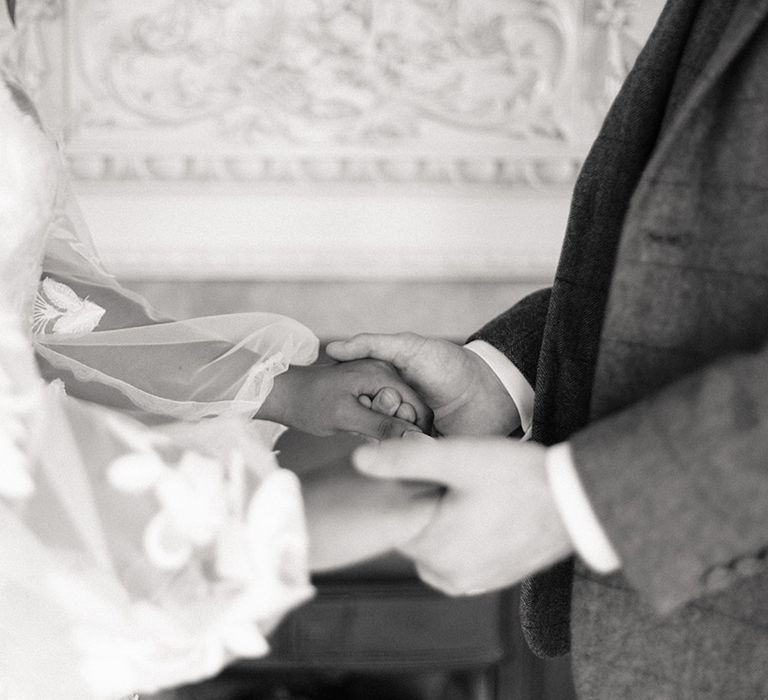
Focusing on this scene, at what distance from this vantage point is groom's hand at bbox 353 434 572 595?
625 mm

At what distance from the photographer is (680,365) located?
67 cm

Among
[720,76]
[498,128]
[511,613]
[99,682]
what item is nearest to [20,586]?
[99,682]

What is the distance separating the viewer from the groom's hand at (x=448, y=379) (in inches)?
41.1

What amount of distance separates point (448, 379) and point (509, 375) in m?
0.07

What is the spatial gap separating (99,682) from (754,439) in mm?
465

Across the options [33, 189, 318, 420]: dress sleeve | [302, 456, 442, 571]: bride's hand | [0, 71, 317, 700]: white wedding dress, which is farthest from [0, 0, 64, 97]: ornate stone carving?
[302, 456, 442, 571]: bride's hand

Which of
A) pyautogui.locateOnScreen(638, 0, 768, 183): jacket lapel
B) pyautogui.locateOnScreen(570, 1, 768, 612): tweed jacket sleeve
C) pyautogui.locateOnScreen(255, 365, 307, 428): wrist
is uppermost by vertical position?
pyautogui.locateOnScreen(638, 0, 768, 183): jacket lapel

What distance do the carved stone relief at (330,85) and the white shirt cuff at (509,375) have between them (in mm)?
990

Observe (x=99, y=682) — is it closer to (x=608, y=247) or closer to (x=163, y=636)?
(x=163, y=636)

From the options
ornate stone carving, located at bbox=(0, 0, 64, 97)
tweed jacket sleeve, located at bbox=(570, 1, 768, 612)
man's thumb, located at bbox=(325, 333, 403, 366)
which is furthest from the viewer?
ornate stone carving, located at bbox=(0, 0, 64, 97)

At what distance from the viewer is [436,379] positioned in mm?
1068

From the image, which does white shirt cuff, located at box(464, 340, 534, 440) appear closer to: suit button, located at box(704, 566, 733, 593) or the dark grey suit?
the dark grey suit

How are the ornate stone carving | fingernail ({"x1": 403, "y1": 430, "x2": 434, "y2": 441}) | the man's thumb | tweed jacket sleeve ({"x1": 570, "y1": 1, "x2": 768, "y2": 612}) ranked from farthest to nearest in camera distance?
the ornate stone carving < the man's thumb < fingernail ({"x1": 403, "y1": 430, "x2": 434, "y2": 441}) < tweed jacket sleeve ({"x1": 570, "y1": 1, "x2": 768, "y2": 612})

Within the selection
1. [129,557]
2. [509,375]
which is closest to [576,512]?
[129,557]
